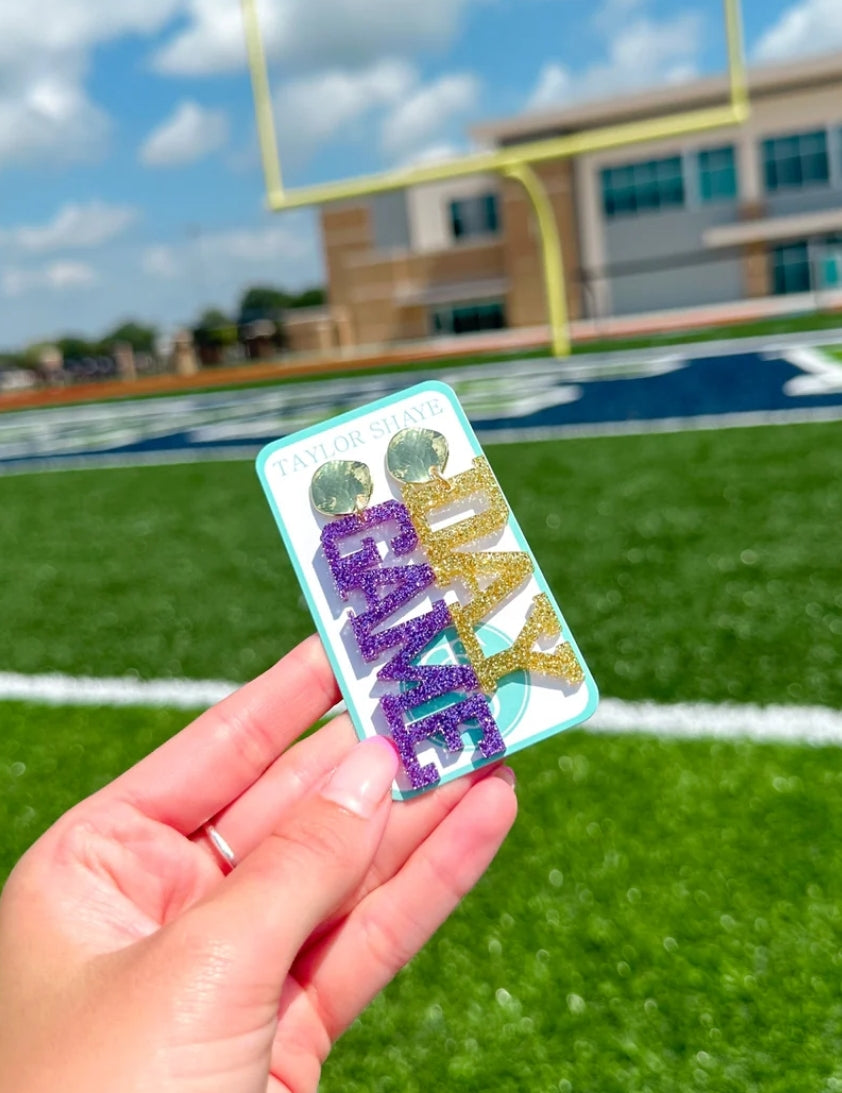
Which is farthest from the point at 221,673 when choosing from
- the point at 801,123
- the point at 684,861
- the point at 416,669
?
the point at 801,123

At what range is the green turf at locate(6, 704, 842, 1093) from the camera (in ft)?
4.37

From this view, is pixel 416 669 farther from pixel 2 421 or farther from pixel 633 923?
pixel 2 421

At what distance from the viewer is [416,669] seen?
1.23 m

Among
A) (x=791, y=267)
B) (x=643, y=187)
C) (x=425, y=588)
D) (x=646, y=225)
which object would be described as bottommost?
(x=425, y=588)

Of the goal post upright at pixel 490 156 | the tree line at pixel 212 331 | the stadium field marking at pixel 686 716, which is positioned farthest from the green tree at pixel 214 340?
the stadium field marking at pixel 686 716

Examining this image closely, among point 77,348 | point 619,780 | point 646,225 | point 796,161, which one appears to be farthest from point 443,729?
point 77,348

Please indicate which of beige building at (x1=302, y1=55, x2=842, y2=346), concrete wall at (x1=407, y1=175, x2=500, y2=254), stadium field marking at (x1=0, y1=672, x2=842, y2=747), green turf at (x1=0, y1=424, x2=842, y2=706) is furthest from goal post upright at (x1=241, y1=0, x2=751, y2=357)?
concrete wall at (x1=407, y1=175, x2=500, y2=254)

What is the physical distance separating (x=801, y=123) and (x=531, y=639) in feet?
82.3

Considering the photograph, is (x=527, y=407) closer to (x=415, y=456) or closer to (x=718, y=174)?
(x=415, y=456)

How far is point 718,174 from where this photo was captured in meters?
23.6

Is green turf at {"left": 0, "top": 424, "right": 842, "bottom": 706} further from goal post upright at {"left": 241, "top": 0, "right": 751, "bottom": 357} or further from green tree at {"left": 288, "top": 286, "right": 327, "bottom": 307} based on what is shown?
green tree at {"left": 288, "top": 286, "right": 327, "bottom": 307}

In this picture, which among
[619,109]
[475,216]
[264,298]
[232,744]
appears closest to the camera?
[232,744]

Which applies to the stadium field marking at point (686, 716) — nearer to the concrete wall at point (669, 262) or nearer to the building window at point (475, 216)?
the concrete wall at point (669, 262)

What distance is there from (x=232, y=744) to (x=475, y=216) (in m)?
27.4
